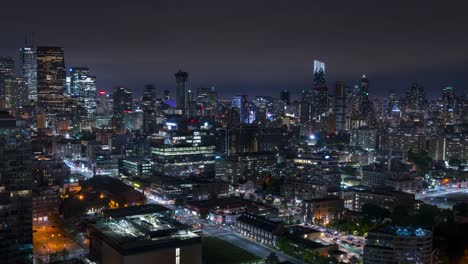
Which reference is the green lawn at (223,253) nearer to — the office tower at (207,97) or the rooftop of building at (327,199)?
the rooftop of building at (327,199)

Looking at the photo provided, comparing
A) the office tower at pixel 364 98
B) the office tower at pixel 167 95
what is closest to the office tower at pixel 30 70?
the office tower at pixel 167 95

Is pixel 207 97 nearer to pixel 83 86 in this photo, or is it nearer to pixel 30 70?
pixel 83 86

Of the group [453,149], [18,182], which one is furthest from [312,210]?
[453,149]

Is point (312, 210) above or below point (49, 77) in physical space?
below

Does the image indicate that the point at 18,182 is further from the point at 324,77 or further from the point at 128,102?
the point at 324,77

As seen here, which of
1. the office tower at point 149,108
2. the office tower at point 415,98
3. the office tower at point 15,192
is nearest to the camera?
the office tower at point 15,192

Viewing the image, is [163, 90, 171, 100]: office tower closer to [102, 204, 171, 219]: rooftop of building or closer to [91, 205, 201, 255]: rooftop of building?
[102, 204, 171, 219]: rooftop of building

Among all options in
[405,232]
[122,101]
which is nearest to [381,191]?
[405,232]
